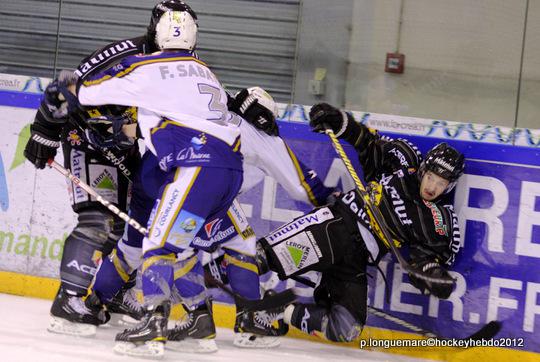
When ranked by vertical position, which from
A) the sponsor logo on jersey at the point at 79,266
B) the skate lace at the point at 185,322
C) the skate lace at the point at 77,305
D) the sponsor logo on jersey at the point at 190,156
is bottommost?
the skate lace at the point at 185,322

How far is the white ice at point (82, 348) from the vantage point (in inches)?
121

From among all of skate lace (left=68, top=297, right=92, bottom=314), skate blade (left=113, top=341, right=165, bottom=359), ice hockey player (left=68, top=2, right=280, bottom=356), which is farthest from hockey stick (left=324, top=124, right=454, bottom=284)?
skate lace (left=68, top=297, right=92, bottom=314)

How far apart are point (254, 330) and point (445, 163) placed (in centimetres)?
99

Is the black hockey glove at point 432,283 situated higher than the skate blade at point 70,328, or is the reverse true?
Answer: the black hockey glove at point 432,283

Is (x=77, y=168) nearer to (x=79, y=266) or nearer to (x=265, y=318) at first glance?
(x=79, y=266)

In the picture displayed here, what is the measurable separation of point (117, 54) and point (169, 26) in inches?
11.2

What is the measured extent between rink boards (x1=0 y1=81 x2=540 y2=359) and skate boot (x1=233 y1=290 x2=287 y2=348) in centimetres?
35

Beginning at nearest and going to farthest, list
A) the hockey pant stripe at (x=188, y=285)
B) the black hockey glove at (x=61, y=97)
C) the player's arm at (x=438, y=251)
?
the black hockey glove at (x=61, y=97)
the hockey pant stripe at (x=188, y=285)
the player's arm at (x=438, y=251)

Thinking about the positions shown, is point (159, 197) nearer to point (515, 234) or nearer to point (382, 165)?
point (382, 165)

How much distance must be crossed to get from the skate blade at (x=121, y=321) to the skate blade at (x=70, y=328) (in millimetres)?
297

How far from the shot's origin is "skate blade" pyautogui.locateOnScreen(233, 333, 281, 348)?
143 inches

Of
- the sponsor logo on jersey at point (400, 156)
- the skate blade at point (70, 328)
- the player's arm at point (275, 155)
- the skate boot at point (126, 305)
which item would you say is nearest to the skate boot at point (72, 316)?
the skate blade at point (70, 328)

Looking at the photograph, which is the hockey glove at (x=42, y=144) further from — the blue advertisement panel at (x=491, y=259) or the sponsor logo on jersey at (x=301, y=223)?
the blue advertisement panel at (x=491, y=259)

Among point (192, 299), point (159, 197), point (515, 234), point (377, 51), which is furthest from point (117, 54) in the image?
point (377, 51)
